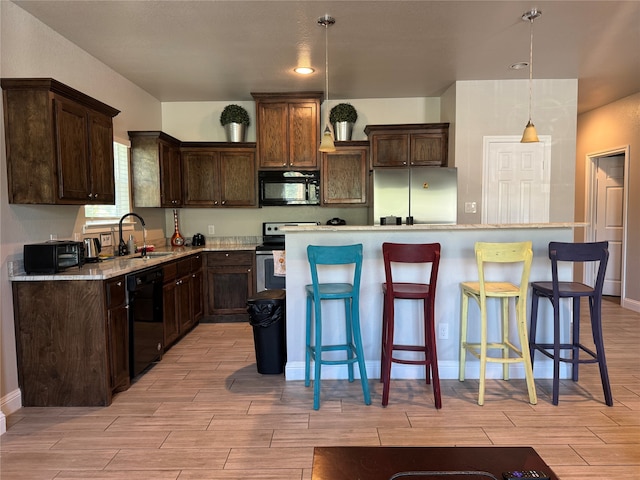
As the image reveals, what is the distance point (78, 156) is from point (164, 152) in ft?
5.54

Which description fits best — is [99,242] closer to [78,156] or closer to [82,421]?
[78,156]

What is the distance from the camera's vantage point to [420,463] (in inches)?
56.9

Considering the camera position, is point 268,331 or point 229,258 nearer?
point 268,331

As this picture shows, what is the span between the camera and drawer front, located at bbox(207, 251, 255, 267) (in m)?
4.92

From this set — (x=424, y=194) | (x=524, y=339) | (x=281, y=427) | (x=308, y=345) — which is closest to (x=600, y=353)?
(x=524, y=339)

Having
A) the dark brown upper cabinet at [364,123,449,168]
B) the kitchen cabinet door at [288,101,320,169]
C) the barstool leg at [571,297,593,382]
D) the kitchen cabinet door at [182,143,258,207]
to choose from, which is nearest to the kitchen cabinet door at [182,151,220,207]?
the kitchen cabinet door at [182,143,258,207]

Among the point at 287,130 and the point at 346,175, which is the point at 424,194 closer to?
the point at 346,175

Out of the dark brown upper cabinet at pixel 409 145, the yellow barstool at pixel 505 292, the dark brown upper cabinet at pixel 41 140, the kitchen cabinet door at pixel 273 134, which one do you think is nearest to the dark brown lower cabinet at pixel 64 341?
the dark brown upper cabinet at pixel 41 140

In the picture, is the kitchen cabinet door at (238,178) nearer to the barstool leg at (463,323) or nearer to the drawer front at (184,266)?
the drawer front at (184,266)

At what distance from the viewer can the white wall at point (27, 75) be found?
2686 millimetres

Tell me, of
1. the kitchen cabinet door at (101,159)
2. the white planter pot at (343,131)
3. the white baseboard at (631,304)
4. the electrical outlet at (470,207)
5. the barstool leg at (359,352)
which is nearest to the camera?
the barstool leg at (359,352)

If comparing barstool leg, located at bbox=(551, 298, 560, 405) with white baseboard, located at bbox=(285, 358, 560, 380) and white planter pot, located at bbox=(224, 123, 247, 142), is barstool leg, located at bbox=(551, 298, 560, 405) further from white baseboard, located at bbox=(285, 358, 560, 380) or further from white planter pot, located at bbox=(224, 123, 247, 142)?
white planter pot, located at bbox=(224, 123, 247, 142)

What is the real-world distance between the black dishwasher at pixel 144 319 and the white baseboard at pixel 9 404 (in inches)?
27.3

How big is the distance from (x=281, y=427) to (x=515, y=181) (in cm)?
379
